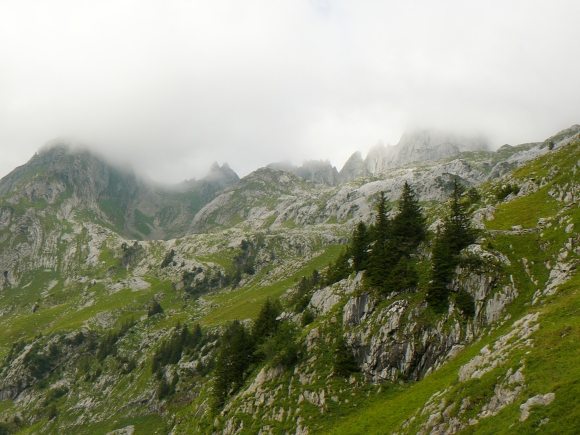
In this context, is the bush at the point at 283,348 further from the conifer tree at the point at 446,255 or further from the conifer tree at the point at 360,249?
the conifer tree at the point at 446,255

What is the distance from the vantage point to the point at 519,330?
38656mm

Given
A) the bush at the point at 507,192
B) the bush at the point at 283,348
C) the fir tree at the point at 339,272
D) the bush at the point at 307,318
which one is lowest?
the bush at the point at 283,348

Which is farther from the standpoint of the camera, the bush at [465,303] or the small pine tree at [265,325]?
the small pine tree at [265,325]

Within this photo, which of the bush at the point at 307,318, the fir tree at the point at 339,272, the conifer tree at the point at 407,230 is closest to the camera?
the conifer tree at the point at 407,230

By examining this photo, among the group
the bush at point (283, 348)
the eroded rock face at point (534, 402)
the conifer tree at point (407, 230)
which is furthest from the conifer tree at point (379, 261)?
the eroded rock face at point (534, 402)

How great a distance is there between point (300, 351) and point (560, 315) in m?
34.6

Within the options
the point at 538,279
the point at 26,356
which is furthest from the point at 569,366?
the point at 26,356

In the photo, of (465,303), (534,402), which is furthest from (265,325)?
(534,402)

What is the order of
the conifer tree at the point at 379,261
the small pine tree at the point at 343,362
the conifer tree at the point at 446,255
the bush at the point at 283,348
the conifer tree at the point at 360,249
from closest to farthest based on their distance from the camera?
the conifer tree at the point at 446,255
the small pine tree at the point at 343,362
the bush at the point at 283,348
the conifer tree at the point at 379,261
the conifer tree at the point at 360,249

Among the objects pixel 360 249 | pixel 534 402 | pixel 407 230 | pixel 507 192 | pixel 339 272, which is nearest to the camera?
pixel 534 402

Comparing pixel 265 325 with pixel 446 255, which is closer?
pixel 446 255

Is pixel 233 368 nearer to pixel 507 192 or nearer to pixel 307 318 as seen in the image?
pixel 307 318

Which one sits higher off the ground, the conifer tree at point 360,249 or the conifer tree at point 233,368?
the conifer tree at point 360,249

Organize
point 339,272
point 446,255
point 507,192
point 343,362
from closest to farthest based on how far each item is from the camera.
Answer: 1. point 343,362
2. point 446,255
3. point 339,272
4. point 507,192
